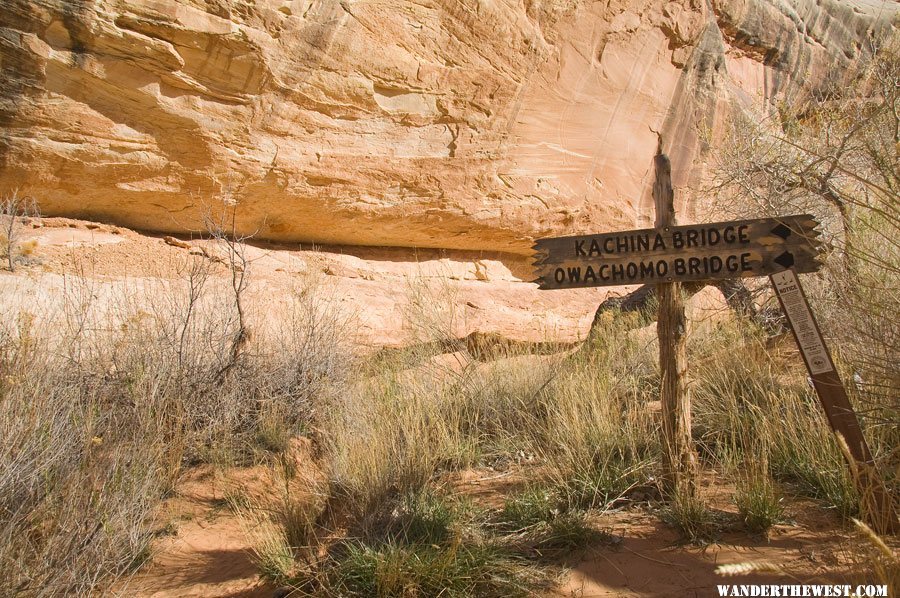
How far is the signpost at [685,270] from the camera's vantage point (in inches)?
101

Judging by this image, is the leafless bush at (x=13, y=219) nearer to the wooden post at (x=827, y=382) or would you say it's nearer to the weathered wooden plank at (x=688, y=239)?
the weathered wooden plank at (x=688, y=239)

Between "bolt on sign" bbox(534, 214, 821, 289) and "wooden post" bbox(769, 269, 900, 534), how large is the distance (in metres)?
0.13

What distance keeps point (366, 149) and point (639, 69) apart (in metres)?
5.37

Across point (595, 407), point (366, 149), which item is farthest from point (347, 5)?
point (595, 407)

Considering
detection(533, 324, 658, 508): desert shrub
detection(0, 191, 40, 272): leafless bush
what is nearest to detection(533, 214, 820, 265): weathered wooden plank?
detection(533, 324, 658, 508): desert shrub

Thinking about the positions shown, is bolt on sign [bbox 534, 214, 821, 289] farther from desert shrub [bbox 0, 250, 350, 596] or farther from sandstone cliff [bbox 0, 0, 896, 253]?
sandstone cliff [bbox 0, 0, 896, 253]

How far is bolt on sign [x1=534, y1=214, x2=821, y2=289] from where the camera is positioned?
8.90 feet

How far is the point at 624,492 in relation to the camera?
3004 mm

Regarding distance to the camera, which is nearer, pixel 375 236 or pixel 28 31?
pixel 28 31

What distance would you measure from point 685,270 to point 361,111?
6.20 meters

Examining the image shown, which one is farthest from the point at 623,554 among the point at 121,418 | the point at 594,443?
the point at 121,418

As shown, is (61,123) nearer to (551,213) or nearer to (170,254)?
(170,254)

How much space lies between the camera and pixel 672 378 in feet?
9.85

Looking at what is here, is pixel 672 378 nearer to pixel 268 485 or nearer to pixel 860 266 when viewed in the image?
pixel 860 266
